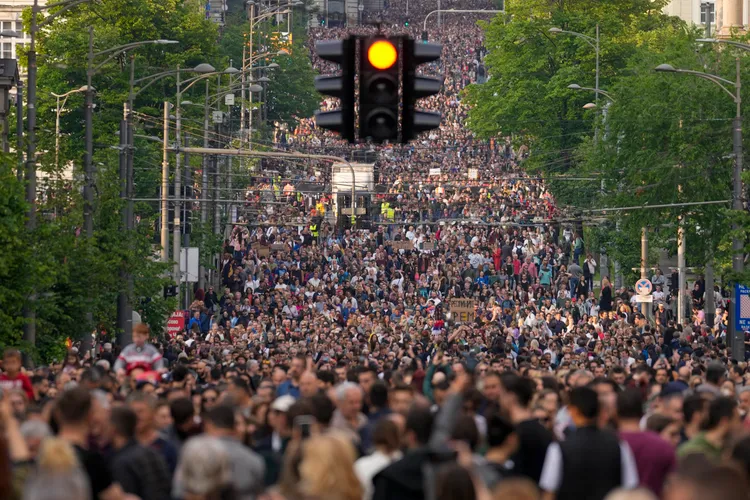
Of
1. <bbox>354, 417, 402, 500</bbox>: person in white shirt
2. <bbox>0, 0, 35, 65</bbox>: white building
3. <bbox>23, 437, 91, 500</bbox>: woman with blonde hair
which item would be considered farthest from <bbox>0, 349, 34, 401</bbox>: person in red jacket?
<bbox>0, 0, 35, 65</bbox>: white building

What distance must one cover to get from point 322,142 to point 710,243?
5243 centimetres

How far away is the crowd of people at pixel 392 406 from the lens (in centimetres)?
961

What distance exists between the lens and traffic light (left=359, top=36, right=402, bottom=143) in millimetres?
16156

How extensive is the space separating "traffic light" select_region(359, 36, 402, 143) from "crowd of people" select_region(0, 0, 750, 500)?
2252 millimetres

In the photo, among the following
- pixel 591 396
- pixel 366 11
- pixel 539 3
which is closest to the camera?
pixel 591 396

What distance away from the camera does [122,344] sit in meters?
39.8

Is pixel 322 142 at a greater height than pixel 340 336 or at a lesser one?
greater

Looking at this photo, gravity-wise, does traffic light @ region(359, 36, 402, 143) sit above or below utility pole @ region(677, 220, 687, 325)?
above

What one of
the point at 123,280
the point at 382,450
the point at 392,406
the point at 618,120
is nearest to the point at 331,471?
the point at 382,450

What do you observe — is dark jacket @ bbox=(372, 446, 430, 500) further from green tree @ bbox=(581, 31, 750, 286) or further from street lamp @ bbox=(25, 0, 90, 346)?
green tree @ bbox=(581, 31, 750, 286)

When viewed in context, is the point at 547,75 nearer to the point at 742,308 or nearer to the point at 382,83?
the point at 742,308

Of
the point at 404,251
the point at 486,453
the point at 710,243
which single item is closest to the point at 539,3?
the point at 404,251

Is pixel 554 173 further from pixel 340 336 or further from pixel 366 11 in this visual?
pixel 366 11

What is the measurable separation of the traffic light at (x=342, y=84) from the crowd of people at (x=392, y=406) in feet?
7.11
